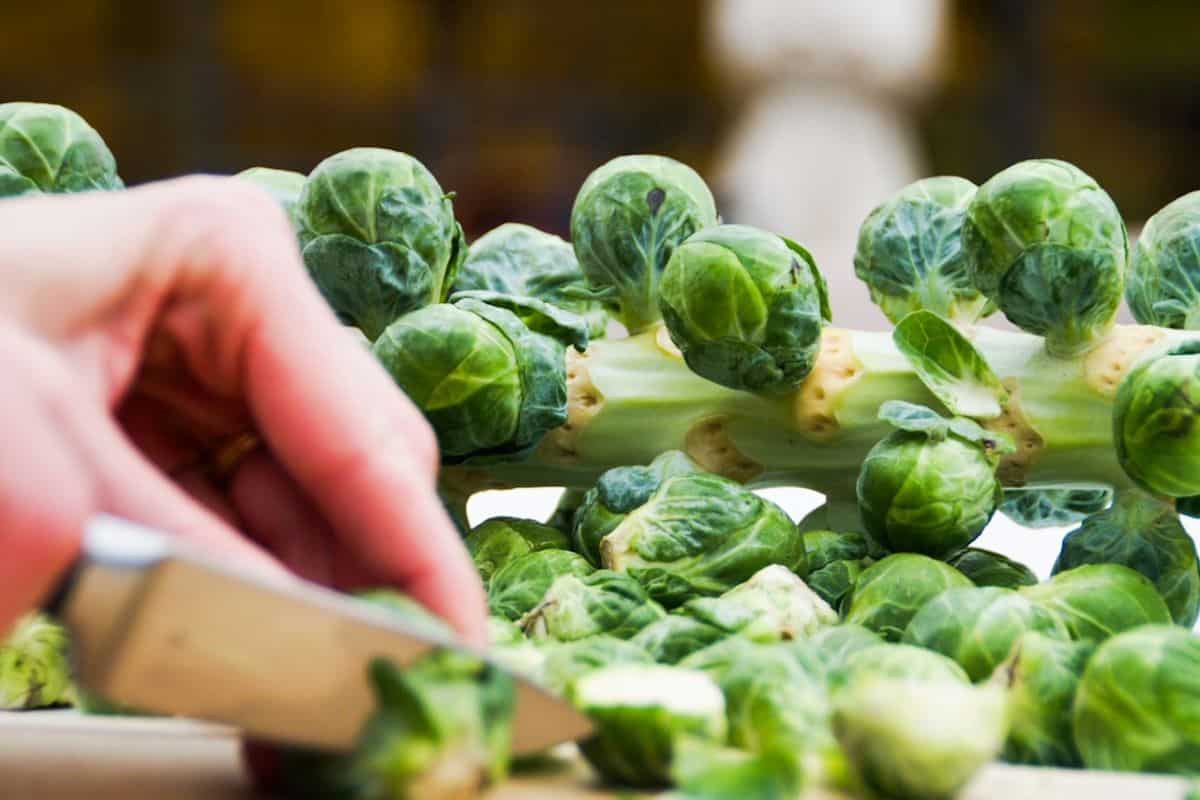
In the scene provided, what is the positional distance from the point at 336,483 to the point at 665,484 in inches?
20.1

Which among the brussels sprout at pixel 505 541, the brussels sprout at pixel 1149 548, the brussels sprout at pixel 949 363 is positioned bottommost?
the brussels sprout at pixel 505 541

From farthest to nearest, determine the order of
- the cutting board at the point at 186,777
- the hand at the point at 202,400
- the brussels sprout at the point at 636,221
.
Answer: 1. the brussels sprout at the point at 636,221
2. the cutting board at the point at 186,777
3. the hand at the point at 202,400

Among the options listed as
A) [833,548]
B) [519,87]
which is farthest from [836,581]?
[519,87]

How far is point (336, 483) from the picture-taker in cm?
78

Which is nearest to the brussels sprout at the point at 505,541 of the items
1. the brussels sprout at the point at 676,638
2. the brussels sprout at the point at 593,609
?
the brussels sprout at the point at 593,609

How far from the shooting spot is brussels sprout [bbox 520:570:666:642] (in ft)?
3.62

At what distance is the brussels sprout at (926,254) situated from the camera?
55.4 inches

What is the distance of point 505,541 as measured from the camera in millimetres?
1303

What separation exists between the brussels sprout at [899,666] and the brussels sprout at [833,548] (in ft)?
1.08

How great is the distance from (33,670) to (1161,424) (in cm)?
88

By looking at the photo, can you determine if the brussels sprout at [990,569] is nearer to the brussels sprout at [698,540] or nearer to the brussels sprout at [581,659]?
the brussels sprout at [698,540]

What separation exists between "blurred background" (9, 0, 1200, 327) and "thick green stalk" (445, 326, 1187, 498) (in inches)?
170

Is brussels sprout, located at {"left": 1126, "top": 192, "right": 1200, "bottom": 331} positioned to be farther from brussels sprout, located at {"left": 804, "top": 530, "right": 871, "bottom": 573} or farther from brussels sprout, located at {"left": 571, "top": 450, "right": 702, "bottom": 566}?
brussels sprout, located at {"left": 571, "top": 450, "right": 702, "bottom": 566}

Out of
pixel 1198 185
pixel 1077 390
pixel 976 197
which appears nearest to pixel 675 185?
pixel 976 197
